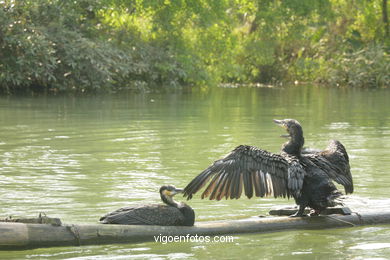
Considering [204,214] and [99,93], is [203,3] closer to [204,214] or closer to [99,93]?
[99,93]

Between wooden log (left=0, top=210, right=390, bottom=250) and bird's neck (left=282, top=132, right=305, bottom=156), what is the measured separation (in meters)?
0.63

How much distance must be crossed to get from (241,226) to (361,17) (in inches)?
1183

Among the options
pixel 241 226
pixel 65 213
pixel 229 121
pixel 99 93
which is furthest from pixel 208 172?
pixel 99 93

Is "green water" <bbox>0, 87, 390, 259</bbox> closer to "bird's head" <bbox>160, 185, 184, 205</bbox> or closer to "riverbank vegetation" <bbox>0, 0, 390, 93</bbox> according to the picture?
"bird's head" <bbox>160, 185, 184, 205</bbox>

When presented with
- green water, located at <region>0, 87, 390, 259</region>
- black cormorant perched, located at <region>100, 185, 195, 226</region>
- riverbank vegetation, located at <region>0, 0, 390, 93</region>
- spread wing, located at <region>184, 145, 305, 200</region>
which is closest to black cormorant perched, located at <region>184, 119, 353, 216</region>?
spread wing, located at <region>184, 145, 305, 200</region>

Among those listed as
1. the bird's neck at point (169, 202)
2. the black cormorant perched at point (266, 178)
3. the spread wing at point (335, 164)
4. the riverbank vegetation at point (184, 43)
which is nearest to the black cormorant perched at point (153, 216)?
the bird's neck at point (169, 202)

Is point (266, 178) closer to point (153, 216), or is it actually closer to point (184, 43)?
point (153, 216)

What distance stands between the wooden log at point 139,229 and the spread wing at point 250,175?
0.27 meters

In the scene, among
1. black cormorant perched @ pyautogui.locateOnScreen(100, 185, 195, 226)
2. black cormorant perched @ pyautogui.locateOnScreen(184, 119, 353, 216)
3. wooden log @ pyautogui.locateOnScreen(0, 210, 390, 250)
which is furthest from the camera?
black cormorant perched @ pyautogui.locateOnScreen(184, 119, 353, 216)

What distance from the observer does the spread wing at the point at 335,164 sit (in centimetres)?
754

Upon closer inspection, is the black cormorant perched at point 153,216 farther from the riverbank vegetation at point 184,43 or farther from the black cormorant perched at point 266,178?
the riverbank vegetation at point 184,43

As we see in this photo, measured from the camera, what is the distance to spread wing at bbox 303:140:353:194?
297 inches

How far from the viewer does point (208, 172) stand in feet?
23.4

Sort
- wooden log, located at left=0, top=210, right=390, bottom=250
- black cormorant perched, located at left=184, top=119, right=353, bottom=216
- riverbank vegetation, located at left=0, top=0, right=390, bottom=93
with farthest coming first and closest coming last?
1. riverbank vegetation, located at left=0, top=0, right=390, bottom=93
2. black cormorant perched, located at left=184, top=119, right=353, bottom=216
3. wooden log, located at left=0, top=210, right=390, bottom=250
